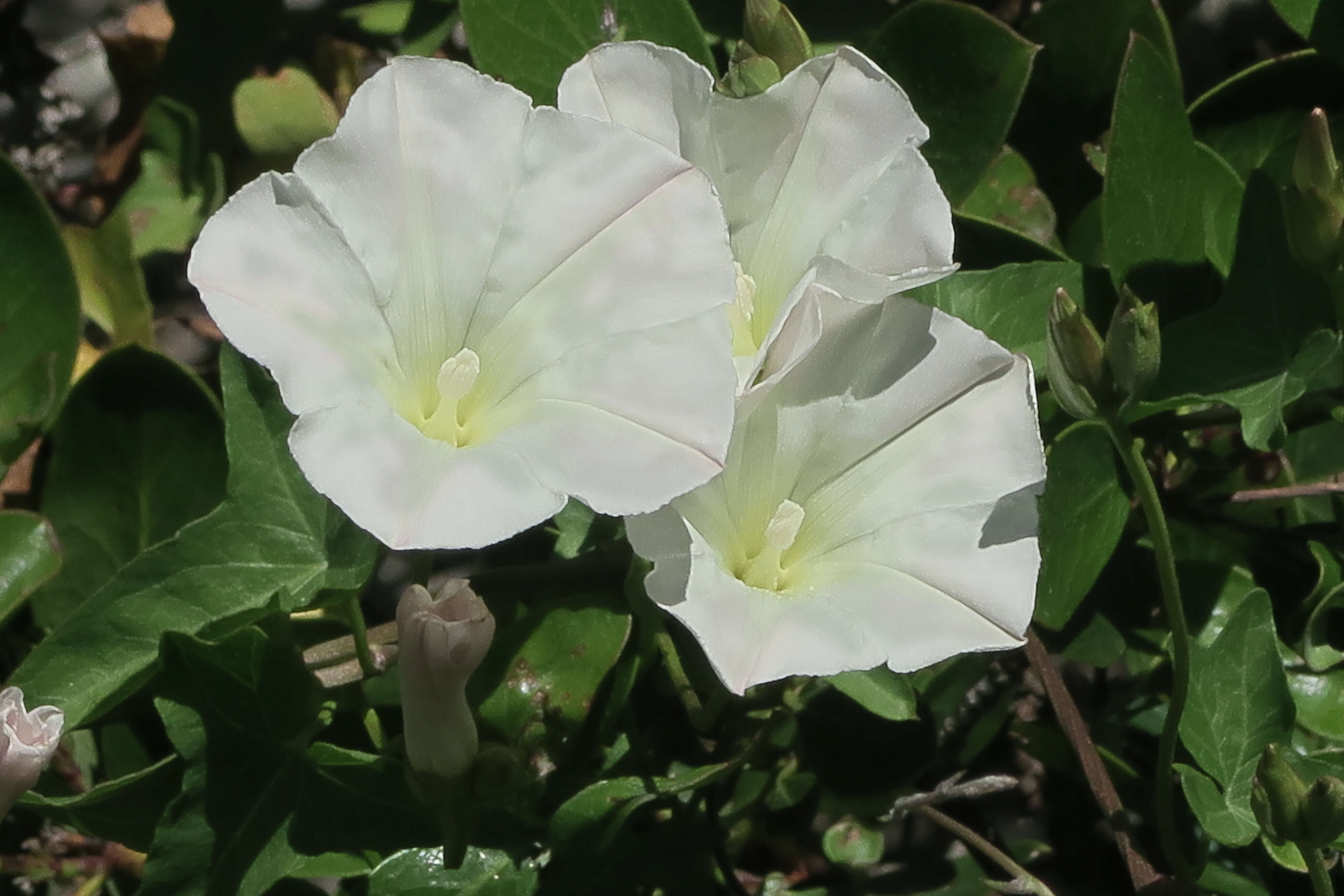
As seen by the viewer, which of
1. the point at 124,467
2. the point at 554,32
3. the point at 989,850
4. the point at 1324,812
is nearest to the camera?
the point at 1324,812

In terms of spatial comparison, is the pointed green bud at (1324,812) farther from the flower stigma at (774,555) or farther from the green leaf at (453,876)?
the green leaf at (453,876)

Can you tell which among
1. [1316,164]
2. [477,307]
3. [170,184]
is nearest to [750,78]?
[477,307]

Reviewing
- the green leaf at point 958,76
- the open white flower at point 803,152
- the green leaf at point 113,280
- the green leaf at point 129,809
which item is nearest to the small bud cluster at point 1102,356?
the open white flower at point 803,152

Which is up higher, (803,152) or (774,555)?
(803,152)

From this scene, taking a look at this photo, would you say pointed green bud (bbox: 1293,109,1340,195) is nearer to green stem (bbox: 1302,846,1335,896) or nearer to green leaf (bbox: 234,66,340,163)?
green stem (bbox: 1302,846,1335,896)

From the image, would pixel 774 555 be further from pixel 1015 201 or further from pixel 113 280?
pixel 113 280

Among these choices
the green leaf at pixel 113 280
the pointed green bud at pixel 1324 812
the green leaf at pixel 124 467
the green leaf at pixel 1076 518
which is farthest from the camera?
the green leaf at pixel 113 280

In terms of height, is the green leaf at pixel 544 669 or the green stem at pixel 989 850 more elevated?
the green leaf at pixel 544 669
